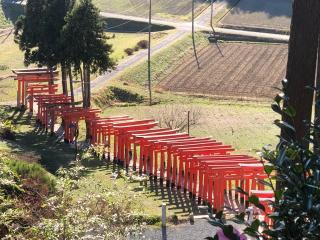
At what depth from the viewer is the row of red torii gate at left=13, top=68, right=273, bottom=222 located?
1980cm

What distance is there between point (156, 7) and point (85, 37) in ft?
132

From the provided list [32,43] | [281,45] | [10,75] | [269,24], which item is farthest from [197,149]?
[269,24]

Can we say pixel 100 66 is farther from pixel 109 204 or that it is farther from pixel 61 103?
pixel 109 204

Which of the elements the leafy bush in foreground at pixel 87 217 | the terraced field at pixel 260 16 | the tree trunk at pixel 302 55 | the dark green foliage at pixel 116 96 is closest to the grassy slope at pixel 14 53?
the dark green foliage at pixel 116 96

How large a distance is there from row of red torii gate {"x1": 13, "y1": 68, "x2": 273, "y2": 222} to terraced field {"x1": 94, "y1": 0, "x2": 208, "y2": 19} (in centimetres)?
3531

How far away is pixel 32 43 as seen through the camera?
33.8m

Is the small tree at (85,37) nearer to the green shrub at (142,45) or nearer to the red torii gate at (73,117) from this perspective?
the red torii gate at (73,117)

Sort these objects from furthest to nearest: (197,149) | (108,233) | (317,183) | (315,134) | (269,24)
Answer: (269,24)
(197,149)
(108,233)
(315,134)
(317,183)

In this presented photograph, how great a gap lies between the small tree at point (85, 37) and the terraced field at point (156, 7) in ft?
112

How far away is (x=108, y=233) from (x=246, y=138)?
22964mm

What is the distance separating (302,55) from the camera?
643 cm

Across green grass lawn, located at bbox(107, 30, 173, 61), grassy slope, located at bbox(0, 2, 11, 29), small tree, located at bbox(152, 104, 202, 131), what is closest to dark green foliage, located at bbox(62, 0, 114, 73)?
small tree, located at bbox(152, 104, 202, 131)

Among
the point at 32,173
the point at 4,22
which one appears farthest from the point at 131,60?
the point at 32,173

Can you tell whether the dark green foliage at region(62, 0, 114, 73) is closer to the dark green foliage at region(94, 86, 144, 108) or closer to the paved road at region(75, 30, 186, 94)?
the dark green foliage at region(94, 86, 144, 108)
